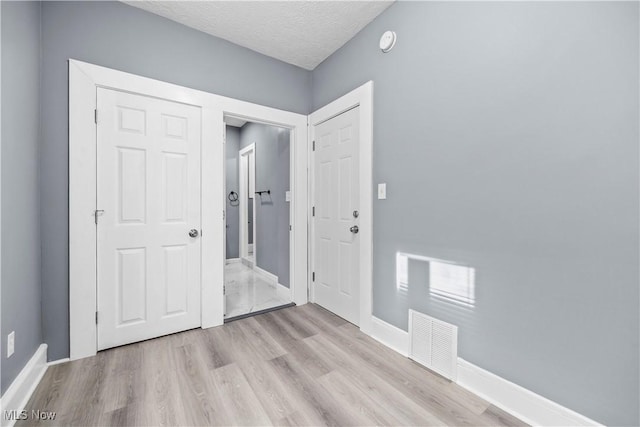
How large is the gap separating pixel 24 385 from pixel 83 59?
2177 mm

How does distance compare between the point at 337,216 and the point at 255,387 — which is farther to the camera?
the point at 337,216

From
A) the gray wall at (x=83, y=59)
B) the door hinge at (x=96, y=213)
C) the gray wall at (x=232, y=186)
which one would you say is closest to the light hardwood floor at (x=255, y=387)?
the gray wall at (x=83, y=59)

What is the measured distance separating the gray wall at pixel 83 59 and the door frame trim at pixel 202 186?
0.18 feet

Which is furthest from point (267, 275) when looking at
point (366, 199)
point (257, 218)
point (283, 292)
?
point (366, 199)

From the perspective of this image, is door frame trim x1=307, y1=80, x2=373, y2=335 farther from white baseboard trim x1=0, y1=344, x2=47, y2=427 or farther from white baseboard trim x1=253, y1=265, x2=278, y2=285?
white baseboard trim x1=0, y1=344, x2=47, y2=427

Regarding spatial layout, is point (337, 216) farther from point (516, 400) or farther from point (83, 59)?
point (83, 59)

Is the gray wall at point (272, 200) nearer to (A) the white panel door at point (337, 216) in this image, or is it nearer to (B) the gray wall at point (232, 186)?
(A) the white panel door at point (337, 216)

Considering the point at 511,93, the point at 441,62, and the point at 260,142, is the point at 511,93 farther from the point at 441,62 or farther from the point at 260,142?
the point at 260,142

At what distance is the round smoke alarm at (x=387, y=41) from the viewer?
6.93 ft

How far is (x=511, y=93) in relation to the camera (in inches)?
57.2

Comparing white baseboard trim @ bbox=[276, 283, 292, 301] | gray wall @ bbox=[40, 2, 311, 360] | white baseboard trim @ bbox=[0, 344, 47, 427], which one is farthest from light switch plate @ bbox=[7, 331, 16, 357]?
white baseboard trim @ bbox=[276, 283, 292, 301]

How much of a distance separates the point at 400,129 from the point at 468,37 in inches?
26.7

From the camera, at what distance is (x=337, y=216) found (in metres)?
2.70

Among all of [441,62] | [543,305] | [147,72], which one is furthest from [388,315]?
[147,72]
